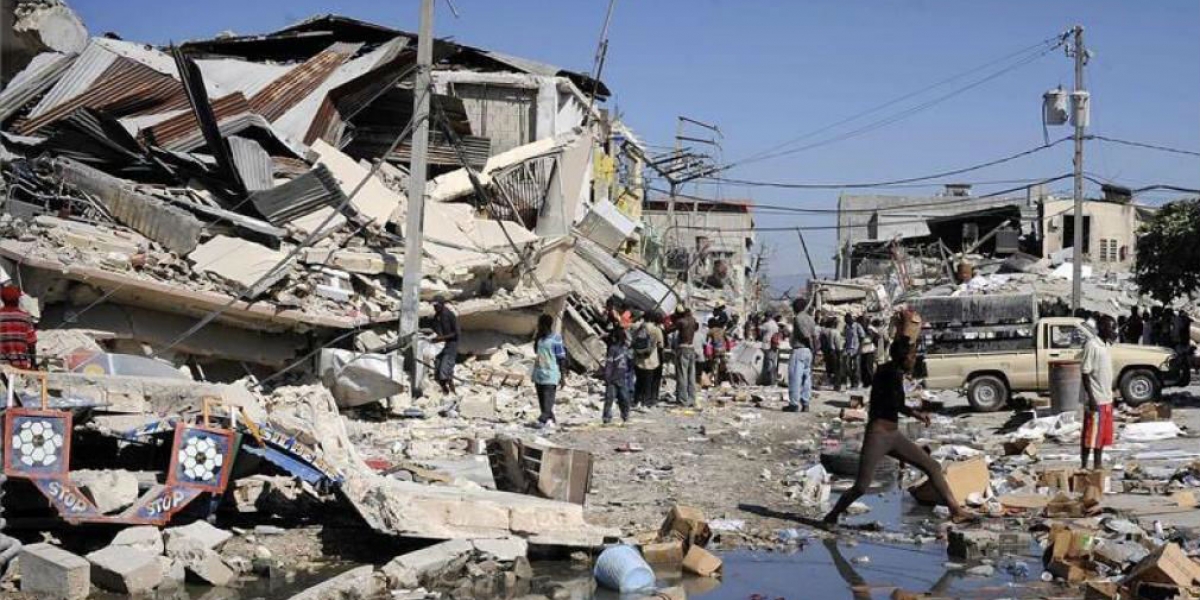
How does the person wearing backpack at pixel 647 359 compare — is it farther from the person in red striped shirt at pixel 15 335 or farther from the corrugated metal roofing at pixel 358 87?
the person in red striped shirt at pixel 15 335

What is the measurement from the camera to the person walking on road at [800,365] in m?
19.5

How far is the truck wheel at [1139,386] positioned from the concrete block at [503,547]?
13.2 m

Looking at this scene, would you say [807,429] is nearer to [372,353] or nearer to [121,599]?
[372,353]

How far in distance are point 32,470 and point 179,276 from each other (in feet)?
30.5

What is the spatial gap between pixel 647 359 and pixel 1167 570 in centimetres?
1180

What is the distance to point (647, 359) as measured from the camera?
18.5 metres

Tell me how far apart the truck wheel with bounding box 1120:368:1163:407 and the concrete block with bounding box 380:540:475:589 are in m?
13.6

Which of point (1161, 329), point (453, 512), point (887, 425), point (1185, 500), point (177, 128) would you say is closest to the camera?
point (453, 512)

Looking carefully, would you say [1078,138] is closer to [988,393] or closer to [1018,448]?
[988,393]

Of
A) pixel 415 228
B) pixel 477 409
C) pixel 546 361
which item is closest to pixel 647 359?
pixel 477 409

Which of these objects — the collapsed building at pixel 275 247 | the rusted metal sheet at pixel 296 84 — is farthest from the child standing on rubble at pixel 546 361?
the rusted metal sheet at pixel 296 84

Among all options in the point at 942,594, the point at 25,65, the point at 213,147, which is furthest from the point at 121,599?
the point at 25,65

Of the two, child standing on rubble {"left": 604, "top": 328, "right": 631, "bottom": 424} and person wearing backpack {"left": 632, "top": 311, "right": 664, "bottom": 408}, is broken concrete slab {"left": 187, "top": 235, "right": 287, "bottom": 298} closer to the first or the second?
child standing on rubble {"left": 604, "top": 328, "right": 631, "bottom": 424}

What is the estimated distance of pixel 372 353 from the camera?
16500 millimetres
